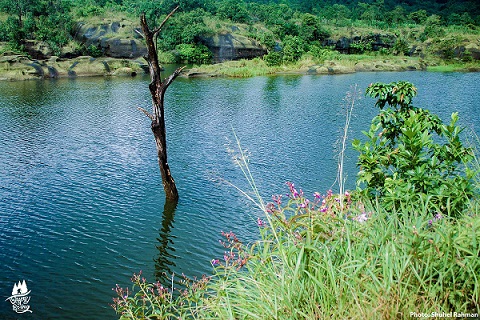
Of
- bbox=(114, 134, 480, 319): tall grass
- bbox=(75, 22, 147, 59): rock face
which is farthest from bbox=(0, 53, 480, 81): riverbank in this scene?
bbox=(114, 134, 480, 319): tall grass

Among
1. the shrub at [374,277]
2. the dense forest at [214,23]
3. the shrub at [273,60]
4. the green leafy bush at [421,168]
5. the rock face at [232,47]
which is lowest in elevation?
the shrub at [374,277]

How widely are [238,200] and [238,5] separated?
6445 cm

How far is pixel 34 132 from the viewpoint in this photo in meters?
23.9

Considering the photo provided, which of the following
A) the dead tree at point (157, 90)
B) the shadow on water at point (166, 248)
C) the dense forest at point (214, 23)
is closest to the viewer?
the shadow on water at point (166, 248)

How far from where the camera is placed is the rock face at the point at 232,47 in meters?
63.2

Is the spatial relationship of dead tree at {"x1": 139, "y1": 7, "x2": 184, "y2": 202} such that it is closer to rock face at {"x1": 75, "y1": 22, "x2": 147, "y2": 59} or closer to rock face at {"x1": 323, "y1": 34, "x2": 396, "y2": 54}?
rock face at {"x1": 75, "y1": 22, "x2": 147, "y2": 59}

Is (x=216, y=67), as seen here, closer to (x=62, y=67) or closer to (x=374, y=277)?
(x=62, y=67)

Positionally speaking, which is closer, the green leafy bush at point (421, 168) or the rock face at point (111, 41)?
the green leafy bush at point (421, 168)

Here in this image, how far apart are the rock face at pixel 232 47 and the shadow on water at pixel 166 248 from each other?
51299mm

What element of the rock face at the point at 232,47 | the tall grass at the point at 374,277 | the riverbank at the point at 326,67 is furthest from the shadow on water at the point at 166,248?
the rock face at the point at 232,47

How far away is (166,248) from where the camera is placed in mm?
11773

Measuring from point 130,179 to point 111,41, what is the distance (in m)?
48.2

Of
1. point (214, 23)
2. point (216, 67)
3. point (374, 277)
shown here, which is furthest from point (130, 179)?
point (214, 23)

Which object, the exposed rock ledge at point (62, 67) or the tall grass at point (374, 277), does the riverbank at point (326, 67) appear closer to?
the exposed rock ledge at point (62, 67)
